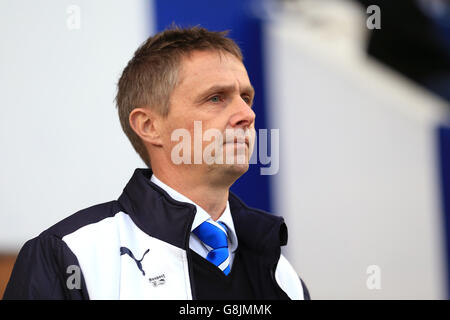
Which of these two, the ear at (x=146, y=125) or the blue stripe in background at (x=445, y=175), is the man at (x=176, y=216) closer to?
the ear at (x=146, y=125)

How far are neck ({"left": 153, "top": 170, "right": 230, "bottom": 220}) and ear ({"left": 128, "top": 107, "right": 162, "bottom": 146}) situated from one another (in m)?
0.11

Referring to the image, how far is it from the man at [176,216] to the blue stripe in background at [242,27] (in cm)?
239

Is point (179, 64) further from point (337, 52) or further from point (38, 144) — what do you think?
point (337, 52)

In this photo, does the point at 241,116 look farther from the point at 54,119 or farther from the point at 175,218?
the point at 54,119

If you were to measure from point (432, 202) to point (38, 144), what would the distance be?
3328 mm

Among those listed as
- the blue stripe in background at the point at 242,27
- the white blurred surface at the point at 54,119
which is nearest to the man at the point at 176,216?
the white blurred surface at the point at 54,119

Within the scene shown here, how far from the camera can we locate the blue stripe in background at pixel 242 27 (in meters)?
4.11

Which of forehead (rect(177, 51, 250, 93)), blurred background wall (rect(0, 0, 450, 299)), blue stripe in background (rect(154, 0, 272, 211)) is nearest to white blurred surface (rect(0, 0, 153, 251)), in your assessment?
blurred background wall (rect(0, 0, 450, 299))

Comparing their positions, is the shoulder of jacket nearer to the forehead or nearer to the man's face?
the man's face

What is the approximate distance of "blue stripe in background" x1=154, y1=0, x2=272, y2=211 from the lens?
13.5ft

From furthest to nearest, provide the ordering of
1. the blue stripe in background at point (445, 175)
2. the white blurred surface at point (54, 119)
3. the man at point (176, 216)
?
the blue stripe in background at point (445, 175) < the white blurred surface at point (54, 119) < the man at point (176, 216)

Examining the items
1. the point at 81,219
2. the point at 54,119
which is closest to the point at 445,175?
the point at 54,119

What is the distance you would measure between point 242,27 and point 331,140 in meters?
1.15
